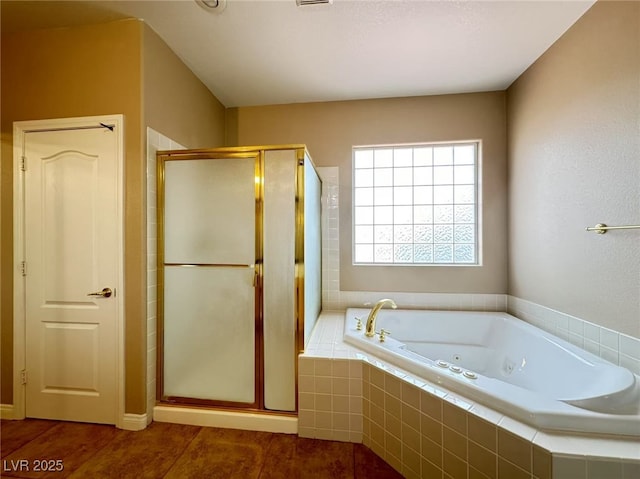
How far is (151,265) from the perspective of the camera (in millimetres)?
1755

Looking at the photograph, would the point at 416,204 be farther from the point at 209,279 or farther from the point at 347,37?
the point at 209,279

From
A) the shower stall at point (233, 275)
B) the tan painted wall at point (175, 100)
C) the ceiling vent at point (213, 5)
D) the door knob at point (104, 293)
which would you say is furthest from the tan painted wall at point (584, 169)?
the door knob at point (104, 293)

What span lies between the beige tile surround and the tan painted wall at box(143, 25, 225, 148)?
1.90 m

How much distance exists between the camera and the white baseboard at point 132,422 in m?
1.66

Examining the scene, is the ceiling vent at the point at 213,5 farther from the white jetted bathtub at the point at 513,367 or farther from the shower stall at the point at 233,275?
the white jetted bathtub at the point at 513,367

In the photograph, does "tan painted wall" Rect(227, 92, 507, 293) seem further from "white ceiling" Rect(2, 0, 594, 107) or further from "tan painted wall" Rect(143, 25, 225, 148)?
"tan painted wall" Rect(143, 25, 225, 148)

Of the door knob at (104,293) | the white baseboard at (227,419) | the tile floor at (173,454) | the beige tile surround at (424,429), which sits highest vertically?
the door knob at (104,293)

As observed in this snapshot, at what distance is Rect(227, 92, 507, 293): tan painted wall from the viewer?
97.4 inches

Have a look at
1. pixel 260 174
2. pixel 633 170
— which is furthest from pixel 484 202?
pixel 260 174

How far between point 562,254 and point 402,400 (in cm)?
151

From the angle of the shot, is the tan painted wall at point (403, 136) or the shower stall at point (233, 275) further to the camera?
the tan painted wall at point (403, 136)

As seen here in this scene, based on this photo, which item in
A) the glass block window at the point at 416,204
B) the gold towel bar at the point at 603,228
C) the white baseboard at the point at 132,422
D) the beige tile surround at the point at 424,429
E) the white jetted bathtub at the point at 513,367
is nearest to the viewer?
the beige tile surround at the point at 424,429

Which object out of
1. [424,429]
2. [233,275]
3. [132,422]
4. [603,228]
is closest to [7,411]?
[132,422]

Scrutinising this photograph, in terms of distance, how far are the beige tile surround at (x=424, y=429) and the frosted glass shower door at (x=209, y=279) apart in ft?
1.64
